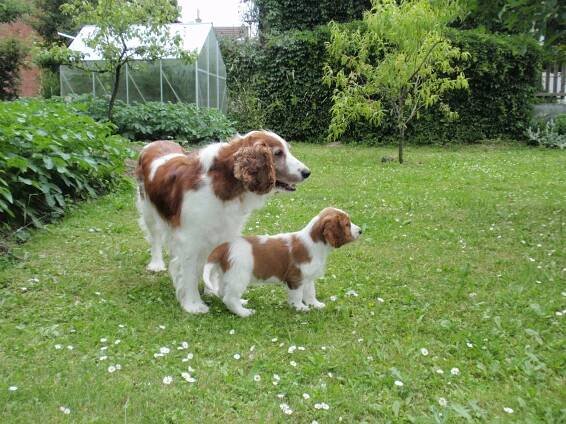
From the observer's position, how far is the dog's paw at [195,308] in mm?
4785

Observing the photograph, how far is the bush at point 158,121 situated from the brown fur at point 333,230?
11368 mm

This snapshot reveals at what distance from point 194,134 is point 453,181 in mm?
7580

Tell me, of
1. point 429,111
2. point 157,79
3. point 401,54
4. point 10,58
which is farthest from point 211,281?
point 10,58

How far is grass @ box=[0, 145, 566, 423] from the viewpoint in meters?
3.28

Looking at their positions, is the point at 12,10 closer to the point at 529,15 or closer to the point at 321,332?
the point at 529,15

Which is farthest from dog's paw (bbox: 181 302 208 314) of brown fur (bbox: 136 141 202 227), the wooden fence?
the wooden fence

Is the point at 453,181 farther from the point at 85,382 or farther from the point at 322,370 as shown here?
the point at 85,382

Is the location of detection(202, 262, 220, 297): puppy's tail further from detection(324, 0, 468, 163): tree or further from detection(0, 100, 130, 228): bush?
detection(324, 0, 468, 163): tree

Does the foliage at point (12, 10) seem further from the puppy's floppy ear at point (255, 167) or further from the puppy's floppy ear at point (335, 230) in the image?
the puppy's floppy ear at point (335, 230)

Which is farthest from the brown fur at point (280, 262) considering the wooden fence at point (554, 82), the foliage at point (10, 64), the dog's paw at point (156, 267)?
the foliage at point (10, 64)

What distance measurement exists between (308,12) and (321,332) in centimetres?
2174

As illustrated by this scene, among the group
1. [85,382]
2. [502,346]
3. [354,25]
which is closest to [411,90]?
[354,25]

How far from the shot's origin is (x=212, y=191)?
464 cm

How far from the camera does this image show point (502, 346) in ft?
13.2
